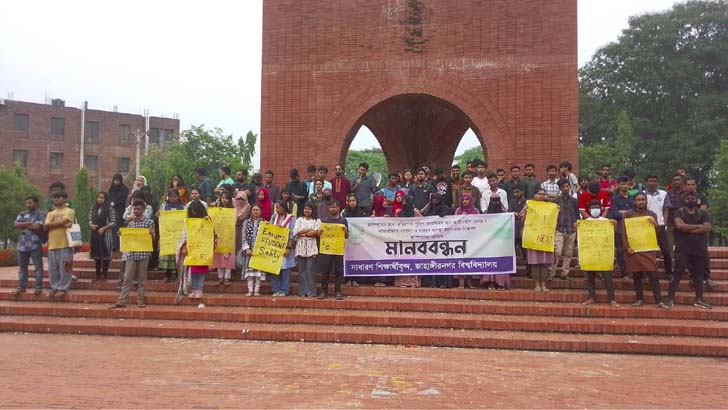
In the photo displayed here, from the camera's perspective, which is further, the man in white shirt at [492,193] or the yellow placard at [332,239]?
the man in white shirt at [492,193]

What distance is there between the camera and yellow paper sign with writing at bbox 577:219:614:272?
8.84m

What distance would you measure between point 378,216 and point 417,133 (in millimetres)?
9097

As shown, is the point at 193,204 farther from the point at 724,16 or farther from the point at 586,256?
the point at 724,16

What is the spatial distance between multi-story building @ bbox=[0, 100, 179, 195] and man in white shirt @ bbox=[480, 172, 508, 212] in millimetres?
42811

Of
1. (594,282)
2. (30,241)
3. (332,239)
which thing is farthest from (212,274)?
(594,282)

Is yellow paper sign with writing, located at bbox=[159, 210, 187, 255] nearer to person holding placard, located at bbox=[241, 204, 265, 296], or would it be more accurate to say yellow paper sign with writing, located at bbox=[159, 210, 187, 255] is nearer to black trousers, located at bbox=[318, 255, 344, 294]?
person holding placard, located at bbox=[241, 204, 265, 296]

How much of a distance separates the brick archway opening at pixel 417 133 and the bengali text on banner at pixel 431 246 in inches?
329

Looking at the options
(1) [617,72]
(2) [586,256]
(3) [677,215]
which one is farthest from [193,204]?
(1) [617,72]

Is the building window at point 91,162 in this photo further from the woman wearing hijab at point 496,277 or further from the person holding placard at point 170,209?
→ the woman wearing hijab at point 496,277

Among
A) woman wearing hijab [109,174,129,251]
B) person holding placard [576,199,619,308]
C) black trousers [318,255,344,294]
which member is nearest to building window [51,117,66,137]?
woman wearing hijab [109,174,129,251]

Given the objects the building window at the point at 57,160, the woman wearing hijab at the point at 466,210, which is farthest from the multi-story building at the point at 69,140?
the woman wearing hijab at the point at 466,210

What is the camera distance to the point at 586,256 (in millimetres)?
8922

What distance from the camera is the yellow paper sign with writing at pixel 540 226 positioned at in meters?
9.29

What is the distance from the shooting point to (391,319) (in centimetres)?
832
